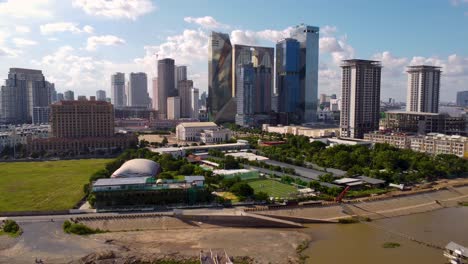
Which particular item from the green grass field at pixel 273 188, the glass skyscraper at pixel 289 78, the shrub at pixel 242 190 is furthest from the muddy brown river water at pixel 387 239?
the glass skyscraper at pixel 289 78

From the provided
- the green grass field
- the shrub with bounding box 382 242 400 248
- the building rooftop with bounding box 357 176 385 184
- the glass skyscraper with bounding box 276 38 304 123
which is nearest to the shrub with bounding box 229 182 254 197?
the green grass field

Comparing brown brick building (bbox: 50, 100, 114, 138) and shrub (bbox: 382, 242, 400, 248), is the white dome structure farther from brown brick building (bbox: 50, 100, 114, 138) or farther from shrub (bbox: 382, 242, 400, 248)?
brown brick building (bbox: 50, 100, 114, 138)

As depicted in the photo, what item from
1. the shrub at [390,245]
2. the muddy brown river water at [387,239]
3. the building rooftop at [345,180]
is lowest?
the muddy brown river water at [387,239]

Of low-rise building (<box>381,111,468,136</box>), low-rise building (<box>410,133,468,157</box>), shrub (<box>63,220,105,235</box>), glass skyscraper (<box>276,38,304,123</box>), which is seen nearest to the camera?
shrub (<box>63,220,105,235</box>)

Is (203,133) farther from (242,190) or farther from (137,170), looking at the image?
(242,190)

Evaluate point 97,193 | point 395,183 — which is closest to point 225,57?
point 395,183

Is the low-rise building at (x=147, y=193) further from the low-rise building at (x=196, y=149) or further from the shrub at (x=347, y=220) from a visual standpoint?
the low-rise building at (x=196, y=149)
